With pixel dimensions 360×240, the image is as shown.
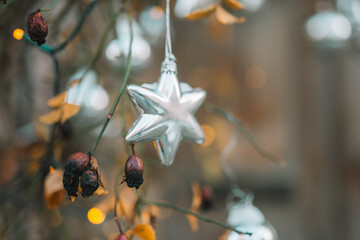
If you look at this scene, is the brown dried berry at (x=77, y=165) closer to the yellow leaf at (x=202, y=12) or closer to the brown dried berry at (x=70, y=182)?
the brown dried berry at (x=70, y=182)

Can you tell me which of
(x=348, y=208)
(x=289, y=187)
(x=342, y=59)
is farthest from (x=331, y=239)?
A: (x=342, y=59)

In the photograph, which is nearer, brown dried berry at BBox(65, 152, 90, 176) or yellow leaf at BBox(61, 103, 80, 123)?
brown dried berry at BBox(65, 152, 90, 176)

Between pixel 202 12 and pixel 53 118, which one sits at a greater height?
pixel 202 12

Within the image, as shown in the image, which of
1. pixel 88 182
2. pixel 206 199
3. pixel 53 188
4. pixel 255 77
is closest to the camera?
pixel 88 182

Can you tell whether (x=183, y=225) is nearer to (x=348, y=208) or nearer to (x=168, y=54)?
(x=348, y=208)

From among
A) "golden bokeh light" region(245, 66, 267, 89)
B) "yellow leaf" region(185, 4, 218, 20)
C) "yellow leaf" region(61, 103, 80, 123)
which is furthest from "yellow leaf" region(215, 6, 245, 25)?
"golden bokeh light" region(245, 66, 267, 89)

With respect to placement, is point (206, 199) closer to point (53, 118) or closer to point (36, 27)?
point (53, 118)

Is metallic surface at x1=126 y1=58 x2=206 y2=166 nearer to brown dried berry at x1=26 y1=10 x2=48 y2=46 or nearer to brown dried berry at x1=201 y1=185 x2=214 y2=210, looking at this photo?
brown dried berry at x1=26 y1=10 x2=48 y2=46

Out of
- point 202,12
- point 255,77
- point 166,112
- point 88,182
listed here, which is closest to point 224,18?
Answer: point 202,12
